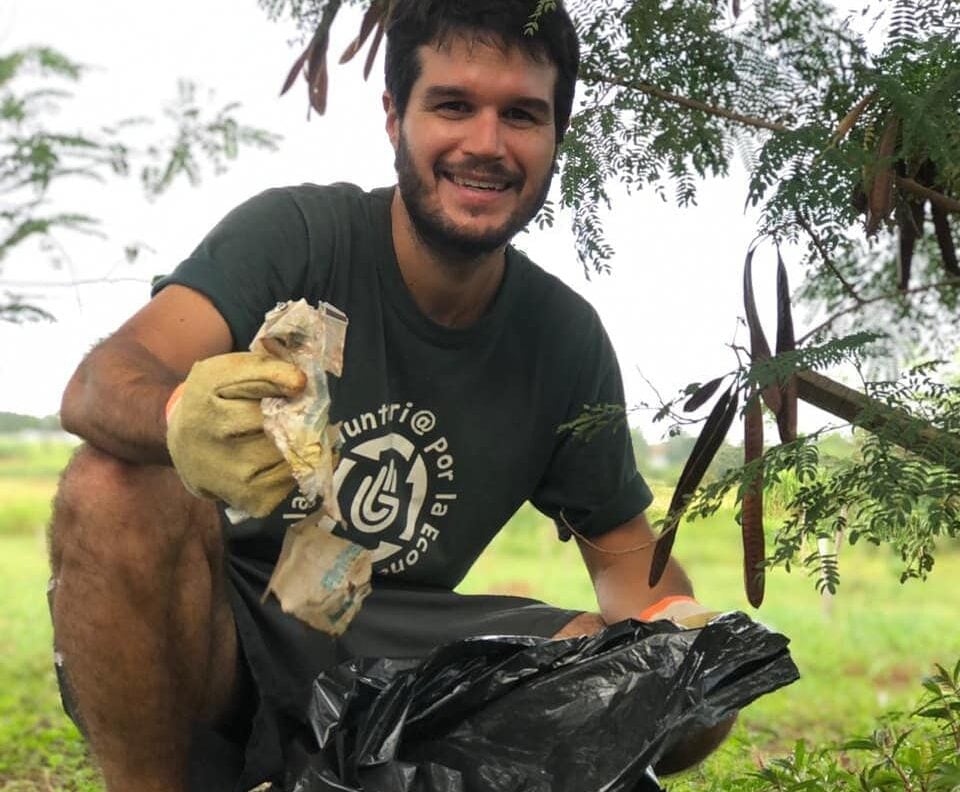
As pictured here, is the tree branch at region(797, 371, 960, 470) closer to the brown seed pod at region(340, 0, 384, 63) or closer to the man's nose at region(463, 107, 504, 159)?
the man's nose at region(463, 107, 504, 159)

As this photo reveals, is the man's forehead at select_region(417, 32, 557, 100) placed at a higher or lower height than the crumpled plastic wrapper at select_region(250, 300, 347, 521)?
higher

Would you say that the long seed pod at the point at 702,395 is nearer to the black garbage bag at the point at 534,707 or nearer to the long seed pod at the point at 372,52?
the black garbage bag at the point at 534,707

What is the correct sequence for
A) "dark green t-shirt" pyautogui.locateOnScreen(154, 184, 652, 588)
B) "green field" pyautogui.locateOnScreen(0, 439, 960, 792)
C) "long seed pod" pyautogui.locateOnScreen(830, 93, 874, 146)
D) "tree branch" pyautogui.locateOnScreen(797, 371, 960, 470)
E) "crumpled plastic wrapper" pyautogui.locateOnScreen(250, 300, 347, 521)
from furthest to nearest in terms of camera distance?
1. "green field" pyautogui.locateOnScreen(0, 439, 960, 792)
2. "dark green t-shirt" pyautogui.locateOnScreen(154, 184, 652, 588)
3. "long seed pod" pyautogui.locateOnScreen(830, 93, 874, 146)
4. "tree branch" pyautogui.locateOnScreen(797, 371, 960, 470)
5. "crumpled plastic wrapper" pyautogui.locateOnScreen(250, 300, 347, 521)

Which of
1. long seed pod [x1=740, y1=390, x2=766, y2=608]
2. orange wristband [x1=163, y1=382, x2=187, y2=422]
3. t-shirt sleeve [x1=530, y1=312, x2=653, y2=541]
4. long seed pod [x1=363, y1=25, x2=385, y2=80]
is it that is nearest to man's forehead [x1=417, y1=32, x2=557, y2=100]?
long seed pod [x1=363, y1=25, x2=385, y2=80]

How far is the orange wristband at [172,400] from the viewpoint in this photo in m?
1.65

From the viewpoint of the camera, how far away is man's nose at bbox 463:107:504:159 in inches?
85.7

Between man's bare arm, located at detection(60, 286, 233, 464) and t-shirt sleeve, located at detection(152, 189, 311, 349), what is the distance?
0.09 feet

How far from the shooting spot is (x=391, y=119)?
2410 millimetres

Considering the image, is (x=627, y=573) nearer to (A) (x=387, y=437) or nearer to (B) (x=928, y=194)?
(A) (x=387, y=437)

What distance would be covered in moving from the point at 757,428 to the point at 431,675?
1.84ft

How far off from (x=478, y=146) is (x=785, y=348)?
2.09 ft

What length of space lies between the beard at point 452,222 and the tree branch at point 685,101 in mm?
191

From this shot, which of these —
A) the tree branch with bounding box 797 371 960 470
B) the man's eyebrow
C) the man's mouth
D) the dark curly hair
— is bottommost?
the tree branch with bounding box 797 371 960 470

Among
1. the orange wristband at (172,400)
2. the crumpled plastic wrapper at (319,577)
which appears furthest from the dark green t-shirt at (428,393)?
the crumpled plastic wrapper at (319,577)
